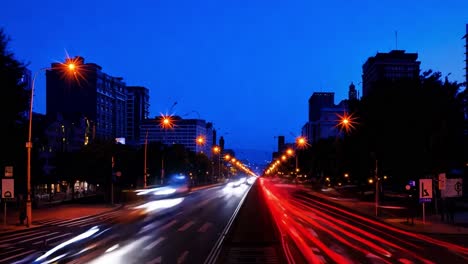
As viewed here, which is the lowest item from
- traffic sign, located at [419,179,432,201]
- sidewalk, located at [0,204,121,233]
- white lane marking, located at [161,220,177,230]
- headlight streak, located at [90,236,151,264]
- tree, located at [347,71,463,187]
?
sidewalk, located at [0,204,121,233]

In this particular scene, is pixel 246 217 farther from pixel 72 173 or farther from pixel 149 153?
pixel 149 153

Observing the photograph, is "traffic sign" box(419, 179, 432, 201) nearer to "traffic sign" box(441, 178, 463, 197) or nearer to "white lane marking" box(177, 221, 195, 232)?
"traffic sign" box(441, 178, 463, 197)

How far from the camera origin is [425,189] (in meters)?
38.3

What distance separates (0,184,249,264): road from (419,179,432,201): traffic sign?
12.4 metres

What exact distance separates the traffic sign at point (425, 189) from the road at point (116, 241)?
487 inches

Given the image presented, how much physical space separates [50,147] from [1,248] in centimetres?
9873

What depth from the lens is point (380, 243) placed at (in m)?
26.8

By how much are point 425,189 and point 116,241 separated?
2076 centimetres

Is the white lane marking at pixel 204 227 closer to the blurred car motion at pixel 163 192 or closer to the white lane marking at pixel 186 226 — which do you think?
the white lane marking at pixel 186 226

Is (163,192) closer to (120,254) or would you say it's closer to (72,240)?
(72,240)

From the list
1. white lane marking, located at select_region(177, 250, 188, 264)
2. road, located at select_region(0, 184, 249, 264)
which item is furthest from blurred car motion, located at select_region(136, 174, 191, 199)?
white lane marking, located at select_region(177, 250, 188, 264)

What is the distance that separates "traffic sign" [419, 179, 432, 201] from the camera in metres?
38.2

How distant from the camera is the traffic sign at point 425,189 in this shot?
38.2 m

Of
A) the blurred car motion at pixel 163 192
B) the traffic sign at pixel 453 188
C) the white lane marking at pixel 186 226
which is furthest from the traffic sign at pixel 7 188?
the blurred car motion at pixel 163 192
